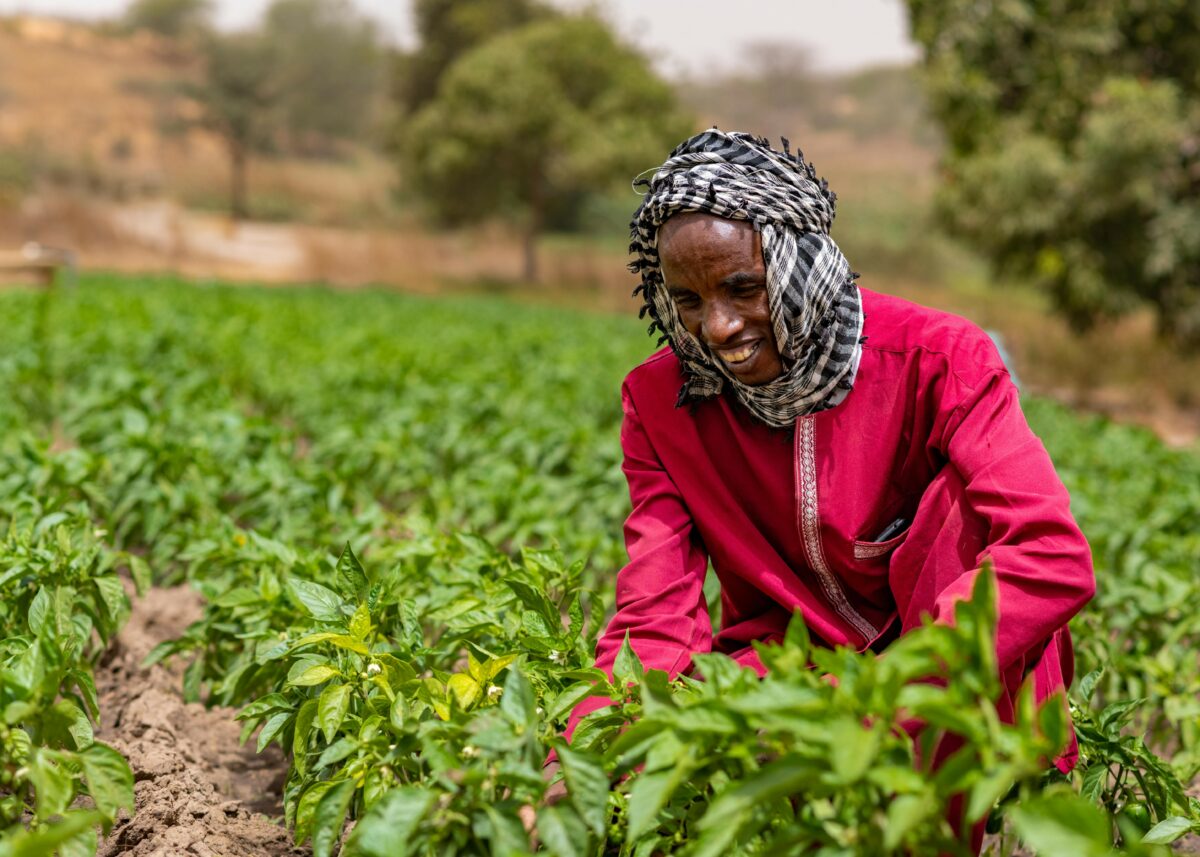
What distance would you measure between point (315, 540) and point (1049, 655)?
7.38 ft

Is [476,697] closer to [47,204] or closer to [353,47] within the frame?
[47,204]

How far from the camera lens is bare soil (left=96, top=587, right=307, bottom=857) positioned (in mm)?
2281

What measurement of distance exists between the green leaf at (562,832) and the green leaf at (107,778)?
0.57 m

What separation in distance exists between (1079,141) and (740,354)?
14.1 metres

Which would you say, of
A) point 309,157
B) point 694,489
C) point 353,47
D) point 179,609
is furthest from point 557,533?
point 353,47

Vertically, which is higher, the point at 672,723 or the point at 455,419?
the point at 672,723

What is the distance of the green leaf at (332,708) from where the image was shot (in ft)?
6.19

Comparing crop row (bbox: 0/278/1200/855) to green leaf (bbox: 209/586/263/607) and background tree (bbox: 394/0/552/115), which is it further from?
background tree (bbox: 394/0/552/115)

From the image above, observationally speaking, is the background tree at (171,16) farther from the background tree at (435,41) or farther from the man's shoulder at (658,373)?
the man's shoulder at (658,373)

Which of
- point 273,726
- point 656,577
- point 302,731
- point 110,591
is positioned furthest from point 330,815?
point 110,591

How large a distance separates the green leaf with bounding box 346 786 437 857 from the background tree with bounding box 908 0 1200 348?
13.9m

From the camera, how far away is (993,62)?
50.3ft

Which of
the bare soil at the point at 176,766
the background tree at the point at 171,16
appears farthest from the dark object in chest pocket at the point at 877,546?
the background tree at the point at 171,16

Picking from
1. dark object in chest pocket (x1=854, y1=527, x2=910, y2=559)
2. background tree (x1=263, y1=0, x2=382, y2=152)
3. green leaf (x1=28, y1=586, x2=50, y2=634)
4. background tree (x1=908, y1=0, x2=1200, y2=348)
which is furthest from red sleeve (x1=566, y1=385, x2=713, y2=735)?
background tree (x1=263, y1=0, x2=382, y2=152)
